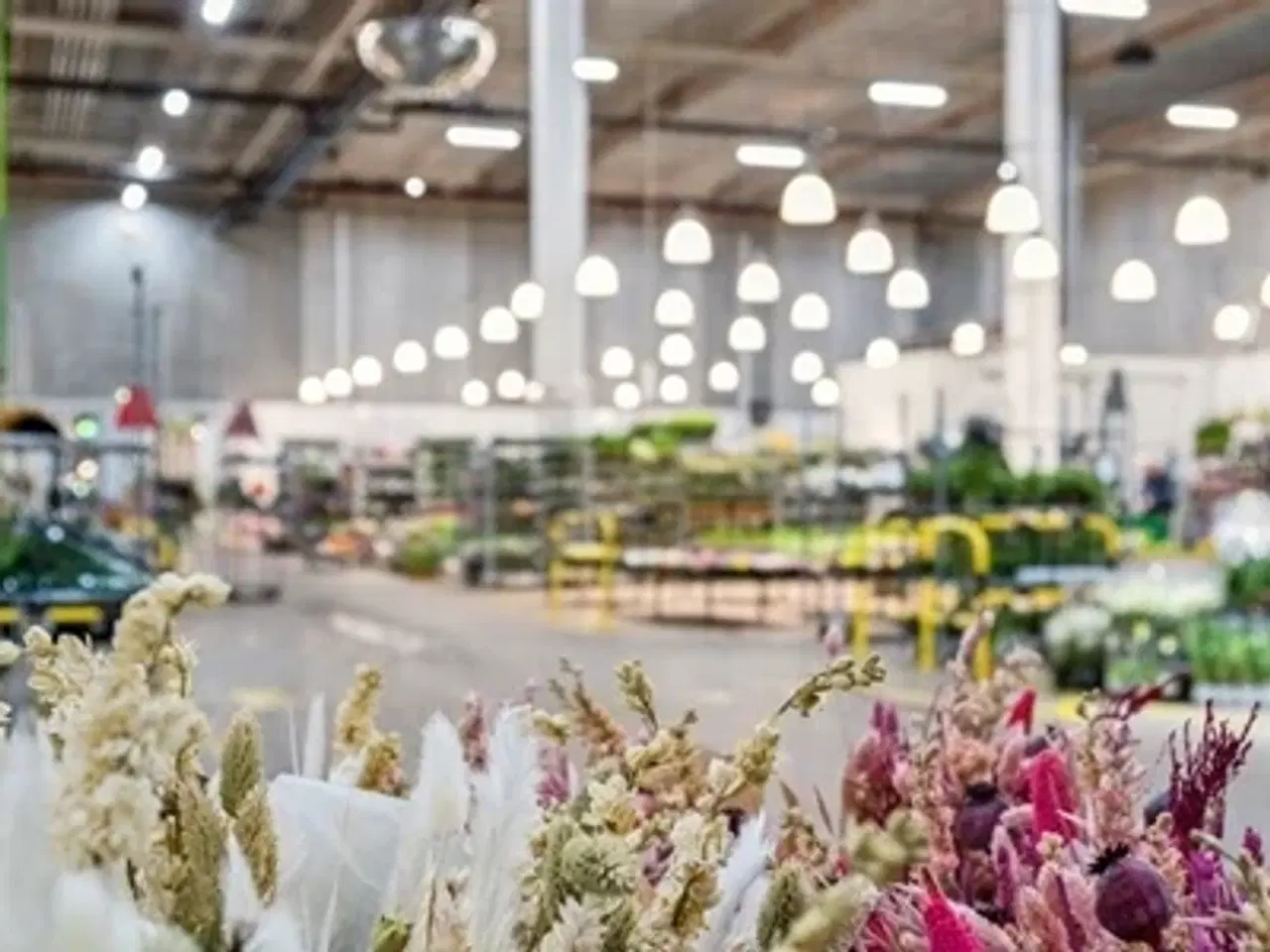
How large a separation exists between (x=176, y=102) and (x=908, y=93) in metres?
7.00

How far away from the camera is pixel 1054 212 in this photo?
46.8 feet

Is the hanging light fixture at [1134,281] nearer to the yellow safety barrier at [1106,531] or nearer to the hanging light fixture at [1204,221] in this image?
the hanging light fixture at [1204,221]

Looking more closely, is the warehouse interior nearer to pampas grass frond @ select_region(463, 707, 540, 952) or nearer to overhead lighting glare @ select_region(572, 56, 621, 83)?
overhead lighting glare @ select_region(572, 56, 621, 83)

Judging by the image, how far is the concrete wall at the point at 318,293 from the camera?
23.0 m

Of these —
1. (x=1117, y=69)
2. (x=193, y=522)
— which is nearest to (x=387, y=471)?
(x=193, y=522)

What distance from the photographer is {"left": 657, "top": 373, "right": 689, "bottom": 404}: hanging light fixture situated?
2495 cm

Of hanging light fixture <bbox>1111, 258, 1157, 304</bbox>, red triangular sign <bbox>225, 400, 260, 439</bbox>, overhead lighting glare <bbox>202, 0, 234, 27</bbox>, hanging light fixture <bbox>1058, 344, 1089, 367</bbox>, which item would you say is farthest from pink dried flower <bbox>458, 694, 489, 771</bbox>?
hanging light fixture <bbox>1058, 344, 1089, 367</bbox>

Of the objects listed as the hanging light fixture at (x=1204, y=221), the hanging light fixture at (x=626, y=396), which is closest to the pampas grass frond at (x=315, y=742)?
the hanging light fixture at (x=1204, y=221)

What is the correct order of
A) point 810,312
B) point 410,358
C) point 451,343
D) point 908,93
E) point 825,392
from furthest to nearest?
point 825,392
point 410,358
point 451,343
point 908,93
point 810,312

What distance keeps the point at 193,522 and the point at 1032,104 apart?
815 centimetres

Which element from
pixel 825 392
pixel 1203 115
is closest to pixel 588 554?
pixel 1203 115

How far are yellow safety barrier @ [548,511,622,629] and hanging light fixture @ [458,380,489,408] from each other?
9.24m

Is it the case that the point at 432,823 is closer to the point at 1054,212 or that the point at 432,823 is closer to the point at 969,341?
the point at 1054,212

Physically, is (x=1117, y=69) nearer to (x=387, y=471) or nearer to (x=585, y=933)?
(x=387, y=471)
